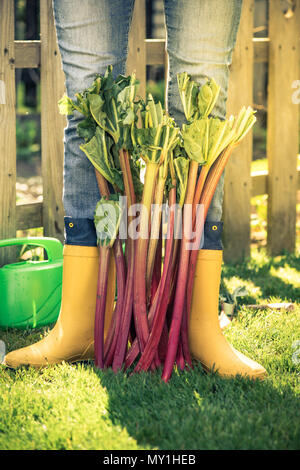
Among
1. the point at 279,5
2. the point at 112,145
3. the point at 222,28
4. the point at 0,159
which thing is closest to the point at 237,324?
the point at 112,145

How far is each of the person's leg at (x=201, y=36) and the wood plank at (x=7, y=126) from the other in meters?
1.02

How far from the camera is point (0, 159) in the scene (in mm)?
2627

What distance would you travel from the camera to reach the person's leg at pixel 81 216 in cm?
176

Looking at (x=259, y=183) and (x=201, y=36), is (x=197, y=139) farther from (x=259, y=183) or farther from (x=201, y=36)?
(x=259, y=183)

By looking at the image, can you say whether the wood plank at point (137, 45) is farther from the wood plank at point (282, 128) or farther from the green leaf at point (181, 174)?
the green leaf at point (181, 174)

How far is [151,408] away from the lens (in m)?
1.50

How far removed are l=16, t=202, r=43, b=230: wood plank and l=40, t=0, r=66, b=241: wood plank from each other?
0.03 metres

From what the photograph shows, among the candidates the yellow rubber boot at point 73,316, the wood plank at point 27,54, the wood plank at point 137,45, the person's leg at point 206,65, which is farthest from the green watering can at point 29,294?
the wood plank at point 137,45

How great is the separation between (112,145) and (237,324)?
0.78 metres

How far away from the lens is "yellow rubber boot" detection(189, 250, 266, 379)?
1731 millimetres

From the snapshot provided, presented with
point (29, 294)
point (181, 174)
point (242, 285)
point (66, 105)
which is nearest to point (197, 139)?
point (181, 174)

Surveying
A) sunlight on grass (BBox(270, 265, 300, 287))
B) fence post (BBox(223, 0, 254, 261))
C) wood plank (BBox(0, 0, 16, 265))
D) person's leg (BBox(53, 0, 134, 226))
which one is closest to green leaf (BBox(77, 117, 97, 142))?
person's leg (BBox(53, 0, 134, 226))

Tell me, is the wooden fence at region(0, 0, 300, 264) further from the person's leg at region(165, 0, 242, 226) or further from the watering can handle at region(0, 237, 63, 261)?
the person's leg at region(165, 0, 242, 226)

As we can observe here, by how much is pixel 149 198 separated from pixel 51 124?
1.18 metres
